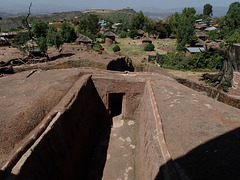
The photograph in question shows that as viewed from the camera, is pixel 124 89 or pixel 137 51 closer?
pixel 124 89

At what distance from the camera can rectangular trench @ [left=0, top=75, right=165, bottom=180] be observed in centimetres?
462

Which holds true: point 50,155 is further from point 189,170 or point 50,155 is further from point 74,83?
point 74,83

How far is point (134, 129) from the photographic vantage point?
998 centimetres

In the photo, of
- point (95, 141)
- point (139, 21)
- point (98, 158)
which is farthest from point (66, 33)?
point (98, 158)

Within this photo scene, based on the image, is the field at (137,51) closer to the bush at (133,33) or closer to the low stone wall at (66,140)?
the bush at (133,33)

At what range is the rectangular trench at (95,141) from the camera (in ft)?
15.1

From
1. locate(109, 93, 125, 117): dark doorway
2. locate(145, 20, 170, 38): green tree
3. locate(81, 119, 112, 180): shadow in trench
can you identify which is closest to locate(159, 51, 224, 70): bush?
locate(109, 93, 125, 117): dark doorway

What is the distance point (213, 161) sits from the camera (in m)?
3.88

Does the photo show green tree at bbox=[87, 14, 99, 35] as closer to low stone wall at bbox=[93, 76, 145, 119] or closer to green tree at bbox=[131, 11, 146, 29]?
green tree at bbox=[131, 11, 146, 29]

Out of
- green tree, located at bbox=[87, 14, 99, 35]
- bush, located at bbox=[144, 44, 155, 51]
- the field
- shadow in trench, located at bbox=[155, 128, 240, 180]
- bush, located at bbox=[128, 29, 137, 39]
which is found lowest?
the field

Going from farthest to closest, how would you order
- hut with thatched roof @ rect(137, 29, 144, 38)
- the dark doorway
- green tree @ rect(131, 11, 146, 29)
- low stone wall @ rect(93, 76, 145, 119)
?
green tree @ rect(131, 11, 146, 29) → hut with thatched roof @ rect(137, 29, 144, 38) → the dark doorway → low stone wall @ rect(93, 76, 145, 119)

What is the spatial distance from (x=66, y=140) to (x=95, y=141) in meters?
3.37

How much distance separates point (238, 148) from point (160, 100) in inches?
142

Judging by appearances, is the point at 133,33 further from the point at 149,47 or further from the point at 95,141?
the point at 95,141
